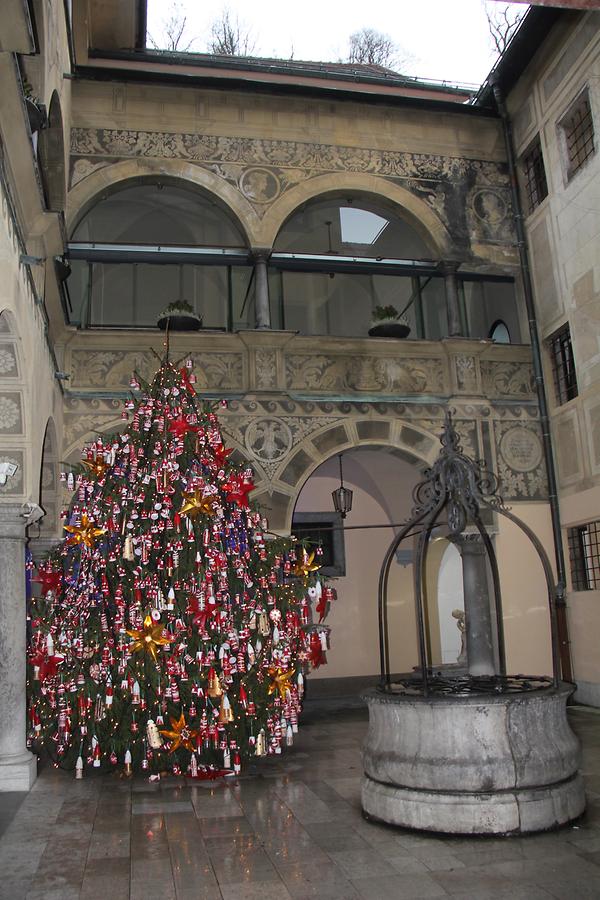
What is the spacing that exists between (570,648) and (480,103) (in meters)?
8.59

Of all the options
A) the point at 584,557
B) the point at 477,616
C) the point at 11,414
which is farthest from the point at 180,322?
the point at 584,557

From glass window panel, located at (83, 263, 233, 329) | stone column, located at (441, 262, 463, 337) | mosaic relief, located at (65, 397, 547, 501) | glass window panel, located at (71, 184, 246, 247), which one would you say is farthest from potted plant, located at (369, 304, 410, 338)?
glass window panel, located at (71, 184, 246, 247)

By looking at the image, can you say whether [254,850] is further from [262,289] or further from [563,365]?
[563,365]

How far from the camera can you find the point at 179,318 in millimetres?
11258

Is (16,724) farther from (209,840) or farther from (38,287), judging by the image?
(38,287)

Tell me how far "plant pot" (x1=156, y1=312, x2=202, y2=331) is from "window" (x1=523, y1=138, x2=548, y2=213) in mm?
5610

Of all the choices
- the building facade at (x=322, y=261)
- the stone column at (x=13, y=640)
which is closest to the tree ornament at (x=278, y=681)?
the stone column at (x=13, y=640)

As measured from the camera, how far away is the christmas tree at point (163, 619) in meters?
6.99

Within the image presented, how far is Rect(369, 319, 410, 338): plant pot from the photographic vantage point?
39.2 feet

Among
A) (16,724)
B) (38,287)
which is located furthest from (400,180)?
(16,724)

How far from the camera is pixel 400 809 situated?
5277 millimetres

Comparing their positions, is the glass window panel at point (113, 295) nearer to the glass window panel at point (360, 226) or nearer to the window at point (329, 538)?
the glass window panel at point (360, 226)

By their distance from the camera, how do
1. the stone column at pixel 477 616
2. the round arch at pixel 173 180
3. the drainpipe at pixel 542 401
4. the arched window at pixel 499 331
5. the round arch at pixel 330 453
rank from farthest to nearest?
the arched window at pixel 499 331 → the round arch at pixel 173 180 → the drainpipe at pixel 542 401 → the round arch at pixel 330 453 → the stone column at pixel 477 616

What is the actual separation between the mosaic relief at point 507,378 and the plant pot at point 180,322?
4278mm
